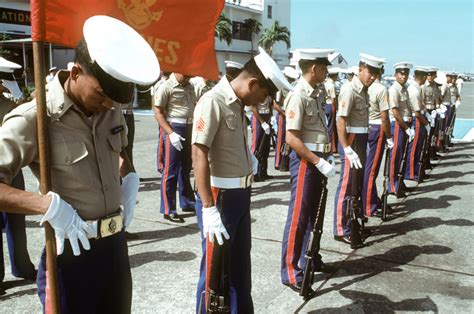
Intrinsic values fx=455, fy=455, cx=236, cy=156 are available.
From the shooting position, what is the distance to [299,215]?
4.11 m

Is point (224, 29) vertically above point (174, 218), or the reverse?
point (224, 29)

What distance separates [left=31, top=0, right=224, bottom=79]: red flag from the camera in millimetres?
2115

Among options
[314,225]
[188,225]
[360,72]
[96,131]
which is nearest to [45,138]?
[96,131]

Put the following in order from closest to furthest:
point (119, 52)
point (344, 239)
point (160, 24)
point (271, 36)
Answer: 1. point (119, 52)
2. point (160, 24)
3. point (344, 239)
4. point (271, 36)

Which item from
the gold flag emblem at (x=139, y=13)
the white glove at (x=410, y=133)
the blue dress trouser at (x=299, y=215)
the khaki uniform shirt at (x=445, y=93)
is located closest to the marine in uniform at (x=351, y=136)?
the blue dress trouser at (x=299, y=215)

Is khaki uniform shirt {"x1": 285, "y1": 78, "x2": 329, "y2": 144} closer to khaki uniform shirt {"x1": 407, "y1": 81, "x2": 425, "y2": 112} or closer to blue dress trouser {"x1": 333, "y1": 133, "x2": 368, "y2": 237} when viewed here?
blue dress trouser {"x1": 333, "y1": 133, "x2": 368, "y2": 237}

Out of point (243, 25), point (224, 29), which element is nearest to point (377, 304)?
point (224, 29)

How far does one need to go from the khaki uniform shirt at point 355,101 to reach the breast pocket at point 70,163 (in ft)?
12.4

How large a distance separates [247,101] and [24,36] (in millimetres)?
28858

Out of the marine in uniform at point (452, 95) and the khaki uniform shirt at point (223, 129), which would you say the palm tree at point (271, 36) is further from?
the khaki uniform shirt at point (223, 129)

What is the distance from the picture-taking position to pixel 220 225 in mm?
2875

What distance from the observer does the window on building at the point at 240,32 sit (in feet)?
162

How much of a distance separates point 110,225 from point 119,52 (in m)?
0.83

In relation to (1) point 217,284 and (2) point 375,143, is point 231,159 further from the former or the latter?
(2) point 375,143
